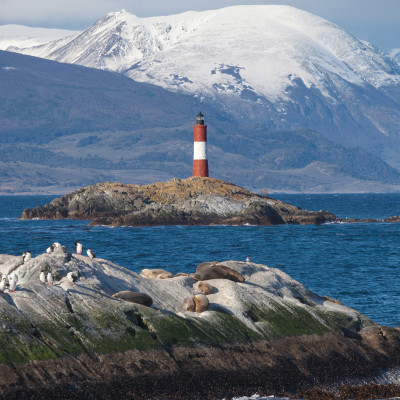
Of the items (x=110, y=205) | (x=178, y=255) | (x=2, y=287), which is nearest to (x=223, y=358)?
(x=2, y=287)

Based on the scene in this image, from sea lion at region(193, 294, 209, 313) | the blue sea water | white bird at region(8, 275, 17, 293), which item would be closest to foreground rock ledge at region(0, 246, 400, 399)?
white bird at region(8, 275, 17, 293)

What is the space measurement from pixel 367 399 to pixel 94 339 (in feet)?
23.9

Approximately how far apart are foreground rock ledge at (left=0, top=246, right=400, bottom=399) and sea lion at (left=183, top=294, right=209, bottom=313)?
26cm

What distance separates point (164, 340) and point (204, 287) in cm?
427

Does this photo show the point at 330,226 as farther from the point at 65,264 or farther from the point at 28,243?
the point at 65,264

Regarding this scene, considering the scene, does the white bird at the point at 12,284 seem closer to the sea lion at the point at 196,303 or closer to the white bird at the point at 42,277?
the white bird at the point at 42,277

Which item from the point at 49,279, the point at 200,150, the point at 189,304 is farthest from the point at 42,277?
the point at 200,150

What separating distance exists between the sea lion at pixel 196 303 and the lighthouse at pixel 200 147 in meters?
71.3

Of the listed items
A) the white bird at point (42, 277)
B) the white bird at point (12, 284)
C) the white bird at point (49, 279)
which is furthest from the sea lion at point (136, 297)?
the white bird at point (12, 284)

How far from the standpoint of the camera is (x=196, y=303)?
27141 millimetres

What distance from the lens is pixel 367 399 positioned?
81.9 feet

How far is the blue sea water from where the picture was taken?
146ft

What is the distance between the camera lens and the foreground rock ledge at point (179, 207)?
9844 centimetres

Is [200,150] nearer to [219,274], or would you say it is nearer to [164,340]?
[219,274]
